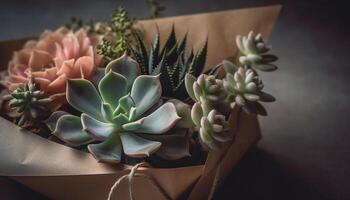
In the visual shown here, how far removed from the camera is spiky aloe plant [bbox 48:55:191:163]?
20.6 inches

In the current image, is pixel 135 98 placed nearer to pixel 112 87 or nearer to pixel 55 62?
pixel 112 87

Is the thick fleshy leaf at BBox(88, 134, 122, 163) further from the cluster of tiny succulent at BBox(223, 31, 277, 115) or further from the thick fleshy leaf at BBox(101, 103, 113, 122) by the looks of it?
the cluster of tiny succulent at BBox(223, 31, 277, 115)

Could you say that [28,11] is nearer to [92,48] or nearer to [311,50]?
[92,48]

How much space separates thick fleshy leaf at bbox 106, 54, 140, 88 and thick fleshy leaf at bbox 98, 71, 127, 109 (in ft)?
0.07

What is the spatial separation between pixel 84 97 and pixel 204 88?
5.5 inches

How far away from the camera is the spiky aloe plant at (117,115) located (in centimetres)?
52

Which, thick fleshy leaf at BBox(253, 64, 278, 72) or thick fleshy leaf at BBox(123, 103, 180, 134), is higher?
thick fleshy leaf at BBox(253, 64, 278, 72)

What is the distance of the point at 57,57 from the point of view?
2.16 feet

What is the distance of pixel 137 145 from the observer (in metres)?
0.52

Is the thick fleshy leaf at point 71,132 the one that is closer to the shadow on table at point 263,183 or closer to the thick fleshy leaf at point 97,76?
the thick fleshy leaf at point 97,76

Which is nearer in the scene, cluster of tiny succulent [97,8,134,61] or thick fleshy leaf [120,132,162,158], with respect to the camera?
thick fleshy leaf [120,132,162,158]

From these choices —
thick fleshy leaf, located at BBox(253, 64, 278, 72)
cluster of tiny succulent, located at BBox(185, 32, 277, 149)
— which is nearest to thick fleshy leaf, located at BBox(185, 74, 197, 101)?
cluster of tiny succulent, located at BBox(185, 32, 277, 149)

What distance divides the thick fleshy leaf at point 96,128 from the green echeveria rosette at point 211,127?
0.30 ft

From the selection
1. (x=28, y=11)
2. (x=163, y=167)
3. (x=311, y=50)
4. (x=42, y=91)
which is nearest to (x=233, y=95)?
(x=163, y=167)
